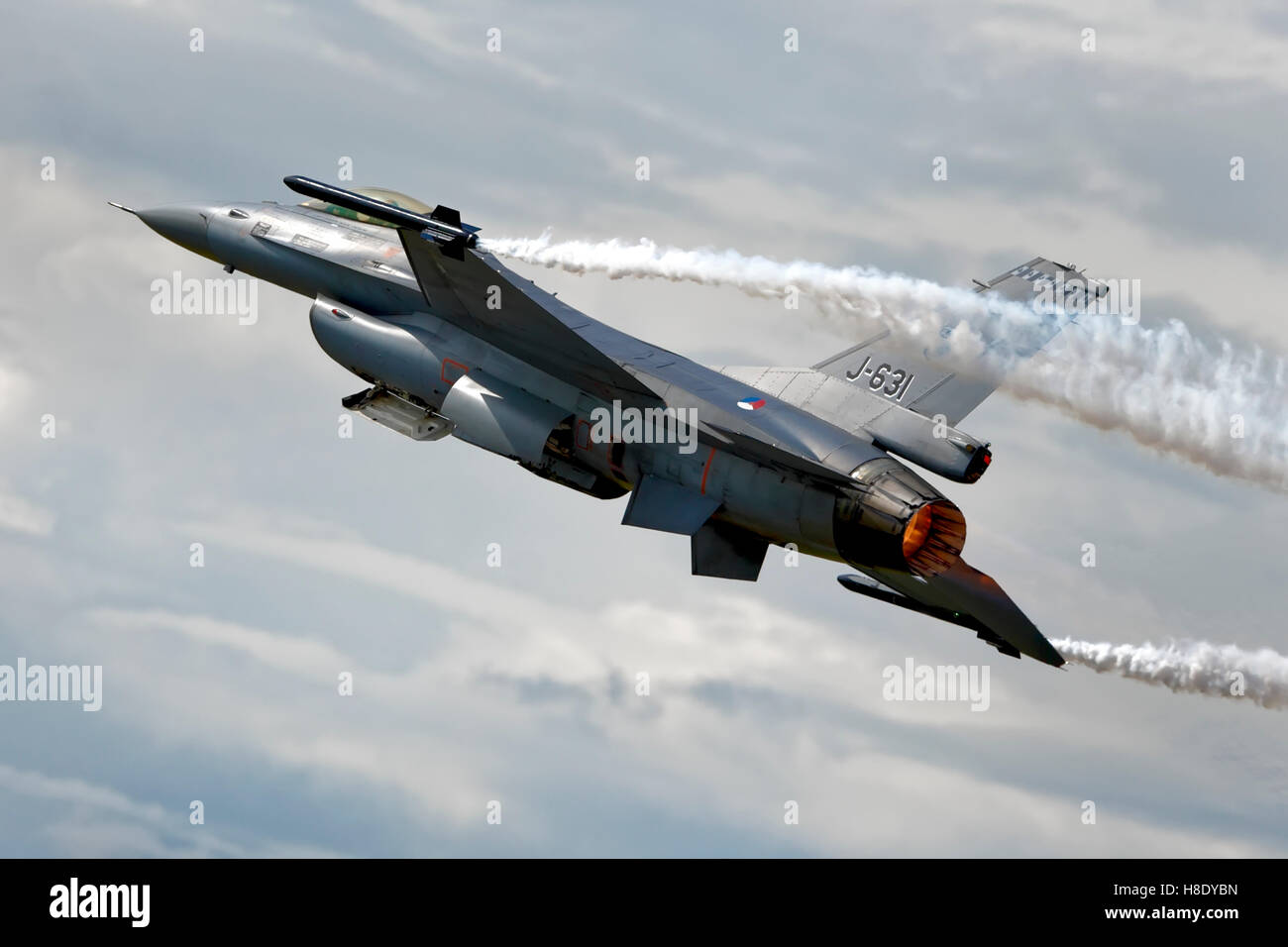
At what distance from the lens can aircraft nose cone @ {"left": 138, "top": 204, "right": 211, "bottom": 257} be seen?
28.4 m

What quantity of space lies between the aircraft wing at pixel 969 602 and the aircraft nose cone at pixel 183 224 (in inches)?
434

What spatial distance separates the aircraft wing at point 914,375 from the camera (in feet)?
84.5

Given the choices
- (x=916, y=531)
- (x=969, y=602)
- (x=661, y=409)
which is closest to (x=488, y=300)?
(x=661, y=409)

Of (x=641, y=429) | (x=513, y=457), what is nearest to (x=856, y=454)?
(x=641, y=429)

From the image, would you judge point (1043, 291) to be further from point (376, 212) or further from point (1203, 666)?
point (376, 212)

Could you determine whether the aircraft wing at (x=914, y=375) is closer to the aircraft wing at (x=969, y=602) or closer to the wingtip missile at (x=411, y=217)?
the aircraft wing at (x=969, y=602)

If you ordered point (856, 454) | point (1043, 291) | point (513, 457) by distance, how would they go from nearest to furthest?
point (856, 454) < point (513, 457) < point (1043, 291)

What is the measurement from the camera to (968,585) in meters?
25.5

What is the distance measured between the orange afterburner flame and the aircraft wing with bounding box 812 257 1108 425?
9.79ft

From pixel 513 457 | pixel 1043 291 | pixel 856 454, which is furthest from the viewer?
pixel 1043 291

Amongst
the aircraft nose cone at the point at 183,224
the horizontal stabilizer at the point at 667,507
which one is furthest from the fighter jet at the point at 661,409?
the aircraft nose cone at the point at 183,224

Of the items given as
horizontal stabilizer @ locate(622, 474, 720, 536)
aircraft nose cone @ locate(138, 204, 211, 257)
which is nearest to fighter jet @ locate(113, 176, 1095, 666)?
horizontal stabilizer @ locate(622, 474, 720, 536)

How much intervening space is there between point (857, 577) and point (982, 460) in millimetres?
3086

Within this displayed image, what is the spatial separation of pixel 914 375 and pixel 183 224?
449 inches
